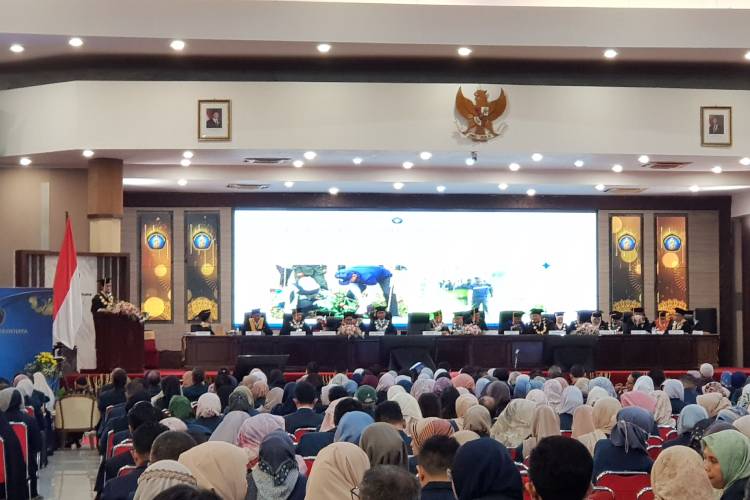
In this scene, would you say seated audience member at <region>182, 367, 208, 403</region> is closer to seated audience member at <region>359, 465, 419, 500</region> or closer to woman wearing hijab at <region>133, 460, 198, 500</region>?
woman wearing hijab at <region>133, 460, 198, 500</region>

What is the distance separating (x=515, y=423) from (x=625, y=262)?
16248mm

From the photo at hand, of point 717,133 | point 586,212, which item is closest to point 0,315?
point 717,133

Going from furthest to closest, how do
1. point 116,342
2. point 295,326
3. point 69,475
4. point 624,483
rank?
point 295,326 < point 116,342 < point 69,475 < point 624,483

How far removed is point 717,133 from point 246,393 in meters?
10.1

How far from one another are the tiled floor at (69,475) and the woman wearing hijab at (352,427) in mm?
4299

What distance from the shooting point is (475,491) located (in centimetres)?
437

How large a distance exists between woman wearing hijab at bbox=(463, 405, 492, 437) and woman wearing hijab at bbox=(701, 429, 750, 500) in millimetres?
2376

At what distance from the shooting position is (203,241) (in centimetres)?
2278

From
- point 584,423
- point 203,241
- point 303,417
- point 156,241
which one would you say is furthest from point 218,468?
point 156,241

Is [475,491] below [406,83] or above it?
below

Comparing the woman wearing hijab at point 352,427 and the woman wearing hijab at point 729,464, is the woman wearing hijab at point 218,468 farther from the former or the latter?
the woman wearing hijab at point 729,464

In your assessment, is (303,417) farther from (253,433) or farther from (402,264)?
(402,264)

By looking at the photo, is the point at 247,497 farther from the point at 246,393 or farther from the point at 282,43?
the point at 282,43

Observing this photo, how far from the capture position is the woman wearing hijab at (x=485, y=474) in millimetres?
4348
